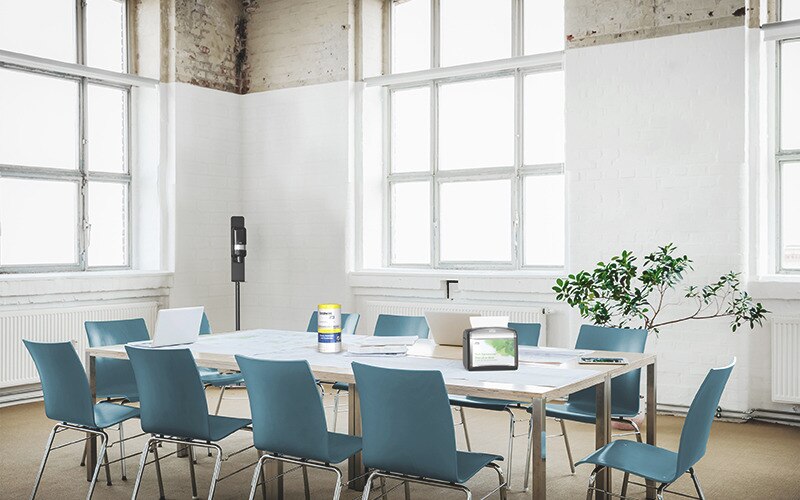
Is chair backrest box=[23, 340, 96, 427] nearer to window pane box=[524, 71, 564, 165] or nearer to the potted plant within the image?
the potted plant

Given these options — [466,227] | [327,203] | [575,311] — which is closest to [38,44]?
[327,203]

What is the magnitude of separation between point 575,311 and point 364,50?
11.6ft

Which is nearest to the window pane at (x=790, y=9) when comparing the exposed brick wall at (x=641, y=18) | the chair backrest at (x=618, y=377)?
the exposed brick wall at (x=641, y=18)

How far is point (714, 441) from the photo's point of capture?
6109mm

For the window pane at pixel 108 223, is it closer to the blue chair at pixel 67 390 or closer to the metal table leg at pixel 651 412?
the blue chair at pixel 67 390

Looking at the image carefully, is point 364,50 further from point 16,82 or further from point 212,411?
point 212,411

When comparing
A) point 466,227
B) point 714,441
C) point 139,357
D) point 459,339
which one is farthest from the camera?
point 466,227

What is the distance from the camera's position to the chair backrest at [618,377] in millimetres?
4879

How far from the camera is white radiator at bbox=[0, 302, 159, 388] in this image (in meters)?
7.41

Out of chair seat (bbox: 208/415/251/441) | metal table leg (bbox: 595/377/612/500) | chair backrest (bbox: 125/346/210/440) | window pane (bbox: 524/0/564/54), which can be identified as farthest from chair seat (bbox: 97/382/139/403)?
window pane (bbox: 524/0/564/54)

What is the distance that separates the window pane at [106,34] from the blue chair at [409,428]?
6.25m

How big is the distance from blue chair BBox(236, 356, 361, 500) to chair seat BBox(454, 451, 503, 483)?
20.8 inches

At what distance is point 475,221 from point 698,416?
523cm

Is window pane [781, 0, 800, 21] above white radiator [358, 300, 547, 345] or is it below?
above
